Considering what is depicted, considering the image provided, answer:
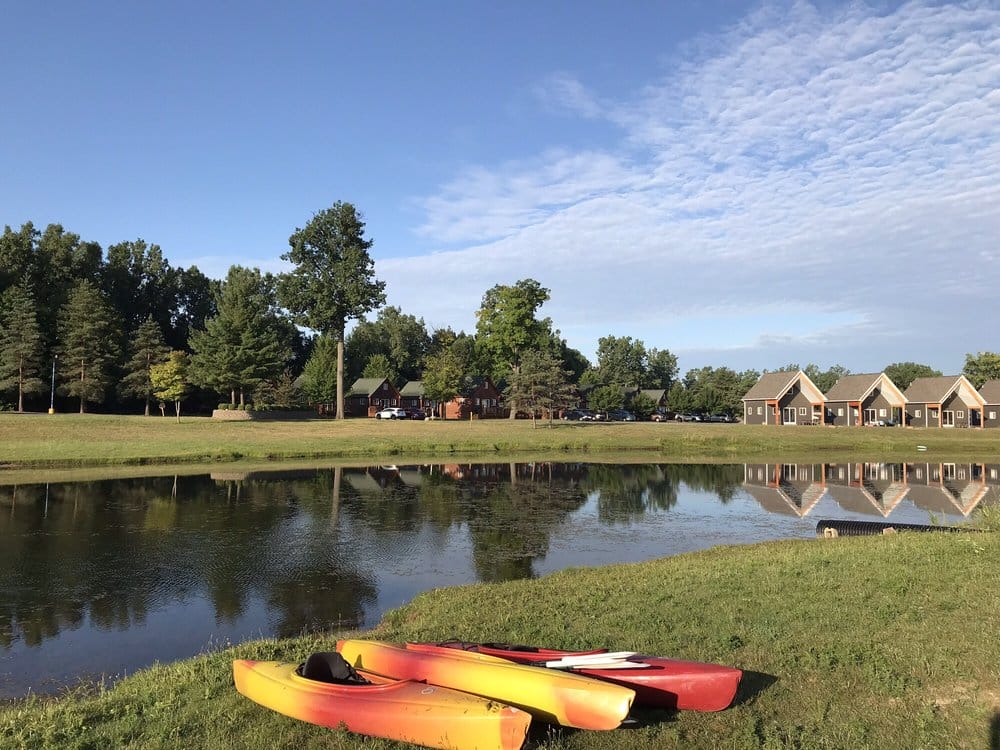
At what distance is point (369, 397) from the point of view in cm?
9438

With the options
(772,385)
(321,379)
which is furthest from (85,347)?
(772,385)

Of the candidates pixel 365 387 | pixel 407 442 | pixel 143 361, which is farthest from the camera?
pixel 365 387

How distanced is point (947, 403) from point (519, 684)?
95574mm

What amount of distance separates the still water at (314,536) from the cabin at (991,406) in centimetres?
5449

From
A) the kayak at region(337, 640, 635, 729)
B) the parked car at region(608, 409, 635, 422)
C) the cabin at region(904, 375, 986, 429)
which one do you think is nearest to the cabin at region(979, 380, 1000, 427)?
the cabin at region(904, 375, 986, 429)

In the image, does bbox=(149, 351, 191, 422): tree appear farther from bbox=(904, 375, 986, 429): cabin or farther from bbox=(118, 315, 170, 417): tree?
bbox=(904, 375, 986, 429): cabin

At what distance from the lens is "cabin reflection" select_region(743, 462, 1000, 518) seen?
27281 mm

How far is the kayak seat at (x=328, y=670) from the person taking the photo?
7.11m

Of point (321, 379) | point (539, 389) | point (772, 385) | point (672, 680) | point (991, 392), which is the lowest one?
point (672, 680)

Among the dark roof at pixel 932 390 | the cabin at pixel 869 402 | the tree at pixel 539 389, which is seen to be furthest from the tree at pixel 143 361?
the dark roof at pixel 932 390

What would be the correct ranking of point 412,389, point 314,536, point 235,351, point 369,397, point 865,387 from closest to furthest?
point 314,536 < point 235,351 < point 865,387 < point 369,397 < point 412,389

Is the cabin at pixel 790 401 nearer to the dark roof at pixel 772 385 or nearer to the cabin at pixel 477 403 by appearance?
the dark roof at pixel 772 385

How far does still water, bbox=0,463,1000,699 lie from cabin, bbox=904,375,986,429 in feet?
172

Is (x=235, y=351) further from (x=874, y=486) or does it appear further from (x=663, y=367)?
(x=663, y=367)
